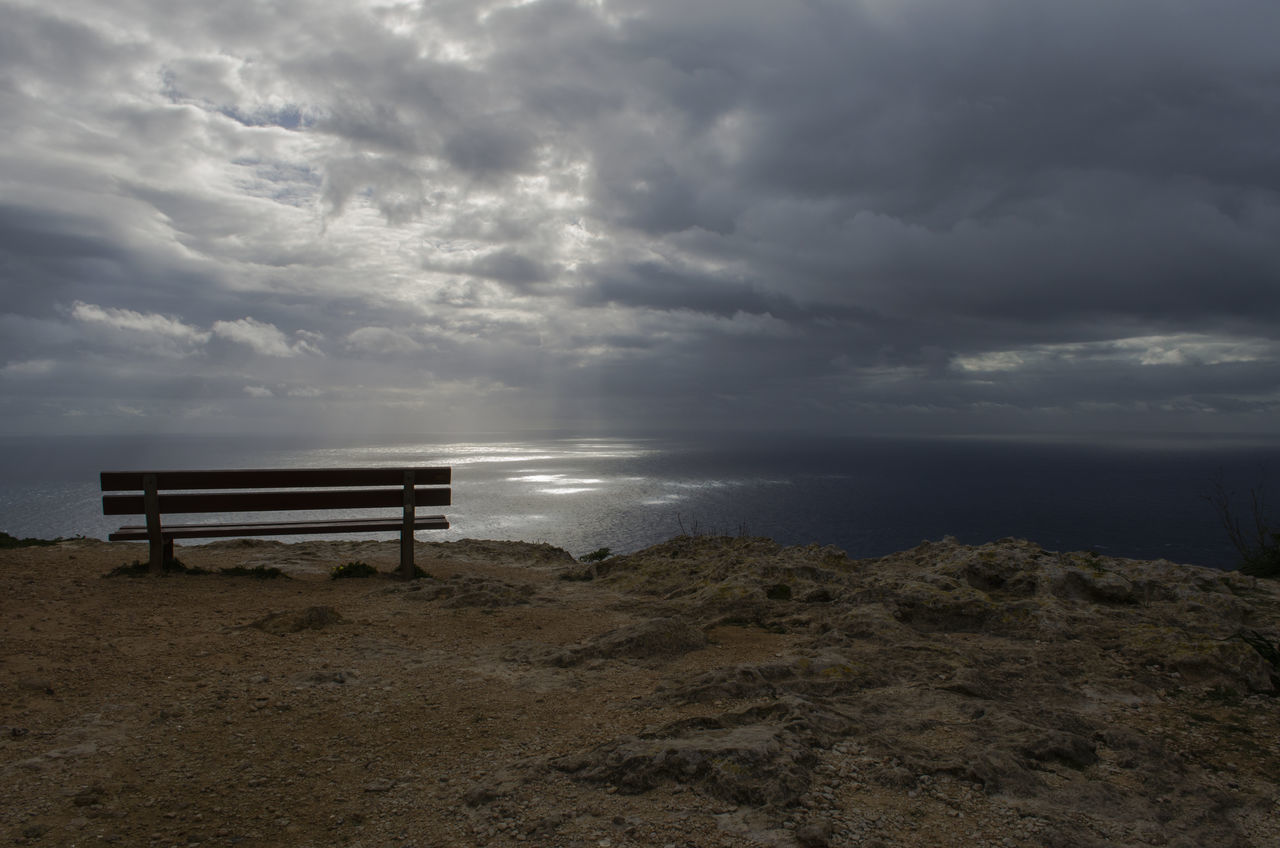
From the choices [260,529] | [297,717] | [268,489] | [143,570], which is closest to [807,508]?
[268,489]

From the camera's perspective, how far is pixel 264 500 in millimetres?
8398

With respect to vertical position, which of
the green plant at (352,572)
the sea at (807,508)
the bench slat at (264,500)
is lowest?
the sea at (807,508)

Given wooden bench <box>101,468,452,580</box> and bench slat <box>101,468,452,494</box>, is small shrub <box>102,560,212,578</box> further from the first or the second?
bench slat <box>101,468,452,494</box>

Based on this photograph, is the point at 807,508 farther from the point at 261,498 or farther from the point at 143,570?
the point at 143,570

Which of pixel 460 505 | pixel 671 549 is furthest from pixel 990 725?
pixel 460 505

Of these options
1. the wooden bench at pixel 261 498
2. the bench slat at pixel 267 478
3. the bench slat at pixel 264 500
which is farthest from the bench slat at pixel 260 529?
the bench slat at pixel 267 478

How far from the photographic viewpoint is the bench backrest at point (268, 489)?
26.0 ft

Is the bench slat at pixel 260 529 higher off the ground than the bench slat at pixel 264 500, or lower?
lower

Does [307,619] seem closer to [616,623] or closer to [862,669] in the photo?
[616,623]

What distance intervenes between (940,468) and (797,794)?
460ft

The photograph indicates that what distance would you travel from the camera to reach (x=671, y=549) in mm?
11773

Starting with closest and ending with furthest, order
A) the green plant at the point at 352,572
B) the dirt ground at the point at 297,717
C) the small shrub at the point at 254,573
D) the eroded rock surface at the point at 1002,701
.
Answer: the dirt ground at the point at 297,717 → the eroded rock surface at the point at 1002,701 → the small shrub at the point at 254,573 → the green plant at the point at 352,572

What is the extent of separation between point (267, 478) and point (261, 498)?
0.31 metres

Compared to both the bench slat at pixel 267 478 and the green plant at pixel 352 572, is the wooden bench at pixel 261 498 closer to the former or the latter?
the bench slat at pixel 267 478
